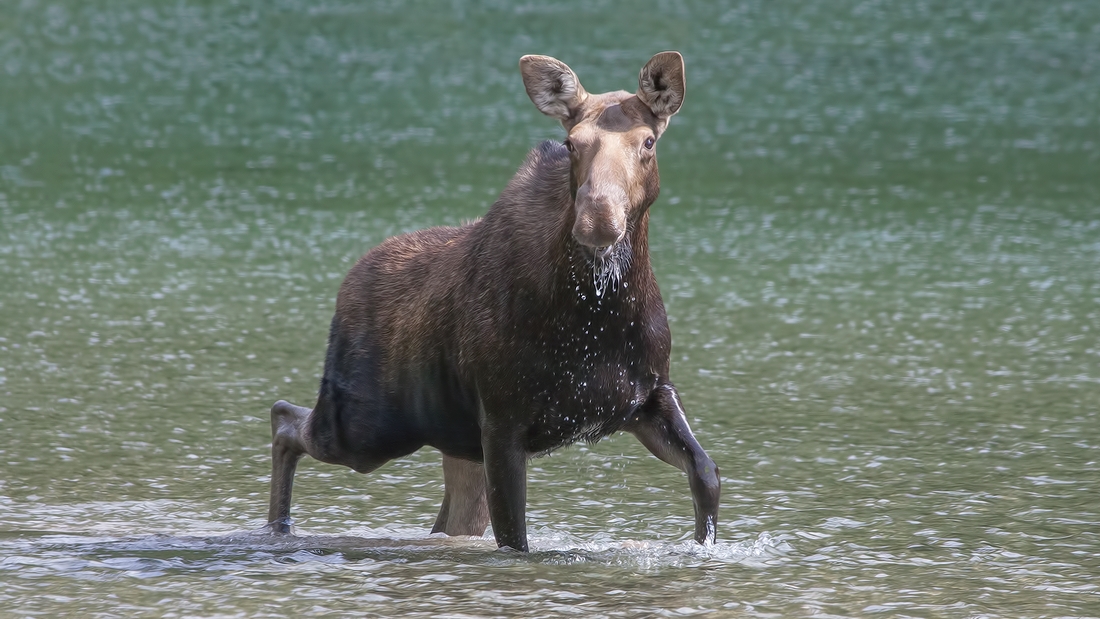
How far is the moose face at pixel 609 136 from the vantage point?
16.3ft

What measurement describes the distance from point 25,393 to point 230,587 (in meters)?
3.64

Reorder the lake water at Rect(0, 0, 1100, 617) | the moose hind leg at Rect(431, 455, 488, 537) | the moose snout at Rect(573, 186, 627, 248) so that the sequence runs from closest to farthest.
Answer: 1. the moose snout at Rect(573, 186, 627, 248)
2. the lake water at Rect(0, 0, 1100, 617)
3. the moose hind leg at Rect(431, 455, 488, 537)

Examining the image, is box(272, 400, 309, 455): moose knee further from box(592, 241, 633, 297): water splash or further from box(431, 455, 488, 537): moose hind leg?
box(592, 241, 633, 297): water splash

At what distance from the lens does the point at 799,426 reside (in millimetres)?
8133

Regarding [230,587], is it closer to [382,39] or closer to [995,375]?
[995,375]

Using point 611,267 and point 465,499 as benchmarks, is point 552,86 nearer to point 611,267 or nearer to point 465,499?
point 611,267

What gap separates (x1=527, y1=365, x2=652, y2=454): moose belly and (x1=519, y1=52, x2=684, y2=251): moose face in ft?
1.54

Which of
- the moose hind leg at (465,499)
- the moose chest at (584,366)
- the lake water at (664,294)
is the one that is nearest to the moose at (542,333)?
the moose chest at (584,366)

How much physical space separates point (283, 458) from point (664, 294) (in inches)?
221

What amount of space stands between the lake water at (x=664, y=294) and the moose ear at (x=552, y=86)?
1.62 metres

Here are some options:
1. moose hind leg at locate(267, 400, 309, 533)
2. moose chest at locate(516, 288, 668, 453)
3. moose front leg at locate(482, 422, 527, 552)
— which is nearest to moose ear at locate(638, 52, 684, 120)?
moose chest at locate(516, 288, 668, 453)

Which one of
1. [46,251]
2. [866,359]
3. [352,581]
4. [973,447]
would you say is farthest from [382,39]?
[352,581]

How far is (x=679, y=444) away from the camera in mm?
5621

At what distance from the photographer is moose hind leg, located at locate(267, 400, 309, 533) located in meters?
6.30
